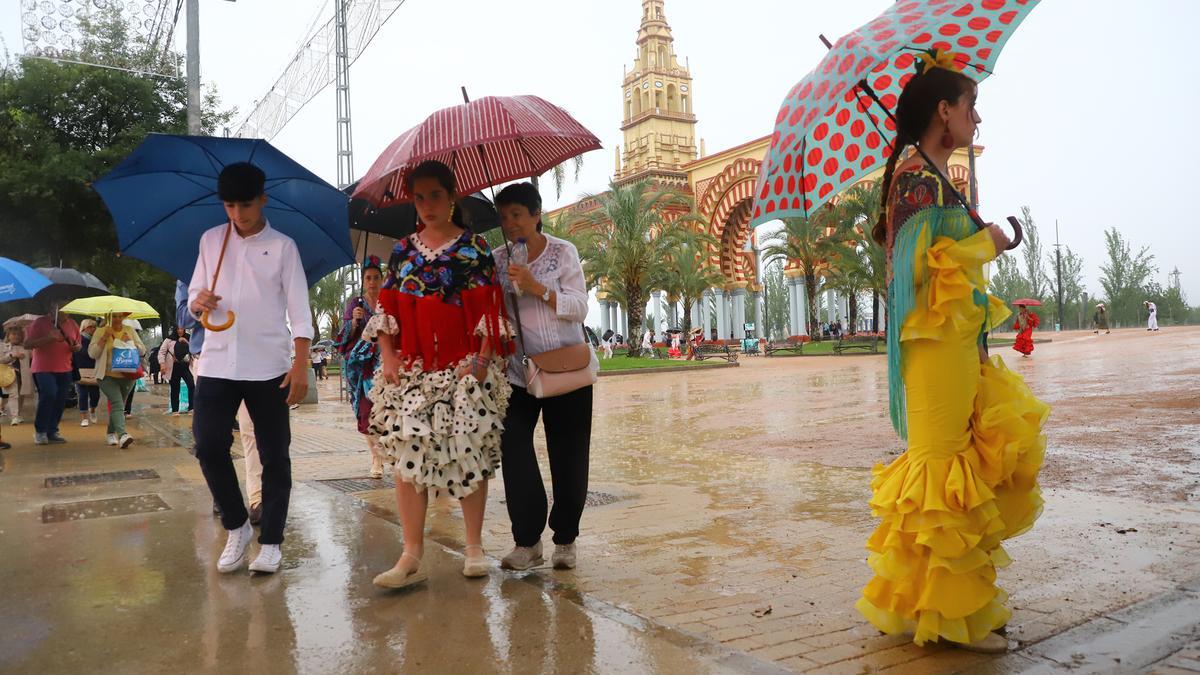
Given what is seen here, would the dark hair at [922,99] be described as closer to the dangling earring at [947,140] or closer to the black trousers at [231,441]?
the dangling earring at [947,140]

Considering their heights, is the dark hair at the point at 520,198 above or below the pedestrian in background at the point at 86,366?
above

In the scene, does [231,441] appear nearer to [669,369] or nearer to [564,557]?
[564,557]

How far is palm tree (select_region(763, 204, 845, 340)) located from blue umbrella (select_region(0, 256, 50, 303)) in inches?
1157

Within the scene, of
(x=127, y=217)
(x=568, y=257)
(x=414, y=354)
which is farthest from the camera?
(x=127, y=217)

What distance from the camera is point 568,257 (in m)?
3.81

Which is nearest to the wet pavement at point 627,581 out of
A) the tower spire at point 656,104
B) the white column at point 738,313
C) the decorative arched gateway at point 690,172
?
the decorative arched gateway at point 690,172

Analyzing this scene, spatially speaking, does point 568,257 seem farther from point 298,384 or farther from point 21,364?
point 21,364

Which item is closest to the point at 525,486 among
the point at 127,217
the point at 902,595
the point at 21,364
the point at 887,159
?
the point at 902,595

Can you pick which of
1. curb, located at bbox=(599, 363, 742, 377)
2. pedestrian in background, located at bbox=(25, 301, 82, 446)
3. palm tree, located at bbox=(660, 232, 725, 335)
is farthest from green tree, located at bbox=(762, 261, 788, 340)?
pedestrian in background, located at bbox=(25, 301, 82, 446)

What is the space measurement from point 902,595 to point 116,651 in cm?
259

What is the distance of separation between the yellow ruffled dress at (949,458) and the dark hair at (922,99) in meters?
0.30

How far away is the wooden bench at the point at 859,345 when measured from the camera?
3256 cm

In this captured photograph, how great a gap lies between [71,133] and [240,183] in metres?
16.1

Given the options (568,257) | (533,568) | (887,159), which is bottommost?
(533,568)
